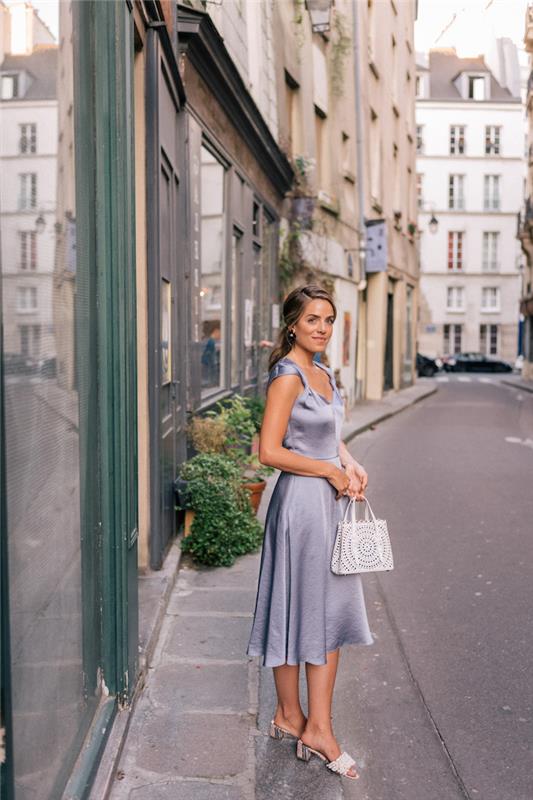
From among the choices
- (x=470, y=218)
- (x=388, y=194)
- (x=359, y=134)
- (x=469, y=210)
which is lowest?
(x=388, y=194)

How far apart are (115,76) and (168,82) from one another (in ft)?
10.5

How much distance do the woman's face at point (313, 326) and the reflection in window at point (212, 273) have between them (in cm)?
493

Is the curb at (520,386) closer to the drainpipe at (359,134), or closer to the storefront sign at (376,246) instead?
the storefront sign at (376,246)

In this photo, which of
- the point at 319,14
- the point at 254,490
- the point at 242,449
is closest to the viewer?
the point at 254,490

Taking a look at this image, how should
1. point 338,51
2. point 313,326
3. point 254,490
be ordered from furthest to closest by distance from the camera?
point 338,51
point 254,490
point 313,326

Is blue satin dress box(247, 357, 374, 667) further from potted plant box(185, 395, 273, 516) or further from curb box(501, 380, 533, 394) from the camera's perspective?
curb box(501, 380, 533, 394)

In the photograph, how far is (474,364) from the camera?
5069 cm

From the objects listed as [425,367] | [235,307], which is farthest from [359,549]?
[425,367]

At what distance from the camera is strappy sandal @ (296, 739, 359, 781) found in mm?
3338

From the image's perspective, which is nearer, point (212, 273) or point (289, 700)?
point (289, 700)

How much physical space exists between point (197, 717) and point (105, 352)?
5.44ft

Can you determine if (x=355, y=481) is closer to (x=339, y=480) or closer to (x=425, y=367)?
(x=339, y=480)

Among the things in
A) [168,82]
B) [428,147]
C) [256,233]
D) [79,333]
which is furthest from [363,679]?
[428,147]

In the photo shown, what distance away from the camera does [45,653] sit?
256 centimetres
